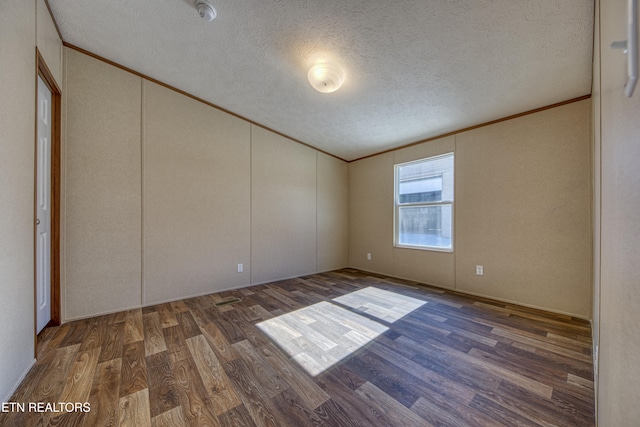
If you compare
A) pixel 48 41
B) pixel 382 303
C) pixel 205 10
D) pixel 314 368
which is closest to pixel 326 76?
pixel 205 10

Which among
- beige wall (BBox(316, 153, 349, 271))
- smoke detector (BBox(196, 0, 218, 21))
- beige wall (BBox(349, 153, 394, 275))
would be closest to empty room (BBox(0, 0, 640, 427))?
smoke detector (BBox(196, 0, 218, 21))

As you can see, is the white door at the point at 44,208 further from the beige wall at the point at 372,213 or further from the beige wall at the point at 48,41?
the beige wall at the point at 372,213

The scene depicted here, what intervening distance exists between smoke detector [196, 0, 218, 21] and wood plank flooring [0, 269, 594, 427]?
2575 mm

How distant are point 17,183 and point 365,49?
2.59m

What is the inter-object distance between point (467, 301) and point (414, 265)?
975 millimetres

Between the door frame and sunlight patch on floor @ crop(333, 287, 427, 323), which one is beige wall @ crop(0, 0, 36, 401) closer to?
the door frame

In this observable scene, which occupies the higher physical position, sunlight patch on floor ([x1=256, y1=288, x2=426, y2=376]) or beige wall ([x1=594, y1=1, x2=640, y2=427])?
beige wall ([x1=594, y1=1, x2=640, y2=427])

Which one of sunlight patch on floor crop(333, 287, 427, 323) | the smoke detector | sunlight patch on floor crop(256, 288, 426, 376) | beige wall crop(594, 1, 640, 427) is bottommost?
sunlight patch on floor crop(333, 287, 427, 323)

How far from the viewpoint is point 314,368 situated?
157 cm

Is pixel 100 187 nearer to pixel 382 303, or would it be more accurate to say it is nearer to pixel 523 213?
pixel 382 303

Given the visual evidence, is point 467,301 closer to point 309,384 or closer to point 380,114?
point 309,384

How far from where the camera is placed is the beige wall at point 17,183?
4.11 ft

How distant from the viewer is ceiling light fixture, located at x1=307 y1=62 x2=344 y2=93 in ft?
6.97

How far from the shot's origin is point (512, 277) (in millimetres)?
2773
